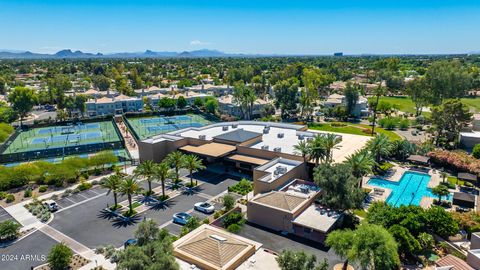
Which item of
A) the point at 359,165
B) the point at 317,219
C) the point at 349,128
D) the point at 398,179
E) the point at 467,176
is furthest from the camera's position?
the point at 349,128

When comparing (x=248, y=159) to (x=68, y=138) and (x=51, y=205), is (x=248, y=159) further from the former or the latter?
(x=68, y=138)

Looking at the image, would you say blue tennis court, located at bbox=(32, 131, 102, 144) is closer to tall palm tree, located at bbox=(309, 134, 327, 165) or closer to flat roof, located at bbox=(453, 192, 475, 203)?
tall palm tree, located at bbox=(309, 134, 327, 165)

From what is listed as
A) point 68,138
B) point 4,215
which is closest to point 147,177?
point 4,215

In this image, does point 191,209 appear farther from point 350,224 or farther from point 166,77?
point 166,77

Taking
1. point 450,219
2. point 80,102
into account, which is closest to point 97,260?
point 450,219

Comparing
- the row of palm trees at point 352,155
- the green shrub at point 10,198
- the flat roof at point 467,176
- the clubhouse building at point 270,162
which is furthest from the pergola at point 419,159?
the green shrub at point 10,198
